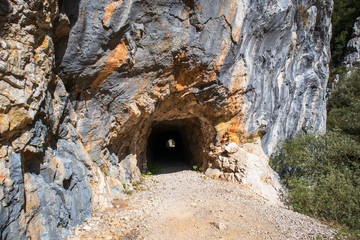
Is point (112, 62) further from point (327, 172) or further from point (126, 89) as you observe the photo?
point (327, 172)

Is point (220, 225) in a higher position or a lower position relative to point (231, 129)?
lower

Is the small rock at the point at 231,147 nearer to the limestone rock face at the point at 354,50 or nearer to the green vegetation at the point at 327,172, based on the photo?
the green vegetation at the point at 327,172

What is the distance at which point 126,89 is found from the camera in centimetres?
705

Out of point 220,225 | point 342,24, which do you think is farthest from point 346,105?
point 220,225

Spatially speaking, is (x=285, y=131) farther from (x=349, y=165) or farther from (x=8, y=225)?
(x=8, y=225)

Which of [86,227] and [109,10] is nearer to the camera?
[86,227]

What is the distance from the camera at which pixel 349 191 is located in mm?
7578

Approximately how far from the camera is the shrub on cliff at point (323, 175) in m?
7.12

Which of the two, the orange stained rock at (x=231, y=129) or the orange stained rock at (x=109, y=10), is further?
the orange stained rock at (x=231, y=129)

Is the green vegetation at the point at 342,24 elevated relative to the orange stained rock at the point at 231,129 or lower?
elevated

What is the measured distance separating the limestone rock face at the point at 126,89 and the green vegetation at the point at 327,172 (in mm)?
945

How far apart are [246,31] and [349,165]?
775 centimetres

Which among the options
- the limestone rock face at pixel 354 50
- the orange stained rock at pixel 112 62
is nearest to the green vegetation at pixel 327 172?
the limestone rock face at pixel 354 50

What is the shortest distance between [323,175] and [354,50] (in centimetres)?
1879
